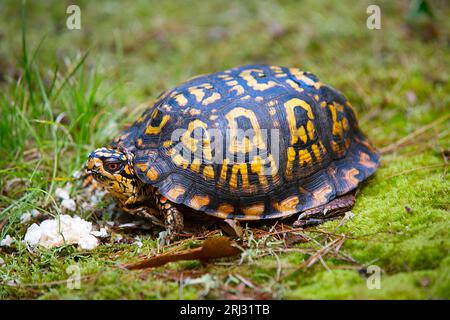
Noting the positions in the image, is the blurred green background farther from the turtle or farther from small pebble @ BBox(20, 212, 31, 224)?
the turtle

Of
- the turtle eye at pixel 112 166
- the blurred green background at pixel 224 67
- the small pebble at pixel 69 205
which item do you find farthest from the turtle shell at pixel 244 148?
the small pebble at pixel 69 205

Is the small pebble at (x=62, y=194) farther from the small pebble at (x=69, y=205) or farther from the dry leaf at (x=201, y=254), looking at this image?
the dry leaf at (x=201, y=254)

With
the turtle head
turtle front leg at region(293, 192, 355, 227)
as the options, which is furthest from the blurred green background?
the turtle head

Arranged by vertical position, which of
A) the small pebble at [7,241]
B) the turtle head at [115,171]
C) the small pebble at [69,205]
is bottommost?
the small pebble at [7,241]

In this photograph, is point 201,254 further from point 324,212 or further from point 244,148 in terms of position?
point 324,212

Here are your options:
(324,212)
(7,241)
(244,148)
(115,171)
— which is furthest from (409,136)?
(7,241)

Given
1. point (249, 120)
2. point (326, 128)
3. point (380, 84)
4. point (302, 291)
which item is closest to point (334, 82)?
point (380, 84)
